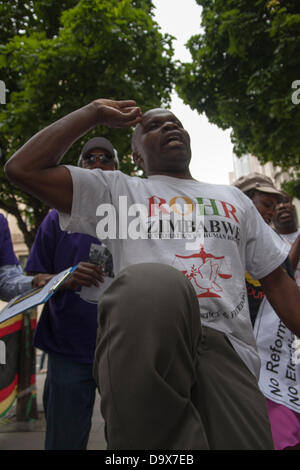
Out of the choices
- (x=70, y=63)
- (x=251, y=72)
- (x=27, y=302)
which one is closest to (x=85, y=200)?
(x=27, y=302)

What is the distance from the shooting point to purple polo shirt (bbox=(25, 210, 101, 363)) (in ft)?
7.17

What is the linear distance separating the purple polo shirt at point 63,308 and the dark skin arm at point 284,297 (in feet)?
3.58

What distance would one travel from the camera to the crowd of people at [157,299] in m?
0.83

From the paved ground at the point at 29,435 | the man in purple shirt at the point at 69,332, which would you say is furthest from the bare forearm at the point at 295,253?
the paved ground at the point at 29,435

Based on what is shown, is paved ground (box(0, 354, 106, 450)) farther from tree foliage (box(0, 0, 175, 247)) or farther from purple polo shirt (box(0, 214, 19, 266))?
tree foliage (box(0, 0, 175, 247))

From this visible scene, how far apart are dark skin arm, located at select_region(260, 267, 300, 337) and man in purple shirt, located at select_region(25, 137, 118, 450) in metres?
0.91

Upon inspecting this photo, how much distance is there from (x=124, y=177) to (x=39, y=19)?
5730 millimetres

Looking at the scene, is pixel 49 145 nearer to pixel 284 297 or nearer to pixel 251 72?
pixel 284 297

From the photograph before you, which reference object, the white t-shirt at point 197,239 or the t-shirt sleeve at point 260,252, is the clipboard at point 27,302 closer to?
the white t-shirt at point 197,239

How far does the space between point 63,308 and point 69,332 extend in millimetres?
155

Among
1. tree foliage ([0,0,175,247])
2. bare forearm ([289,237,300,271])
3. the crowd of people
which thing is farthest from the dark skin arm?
tree foliage ([0,0,175,247])

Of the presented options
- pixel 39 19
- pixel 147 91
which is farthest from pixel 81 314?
pixel 39 19

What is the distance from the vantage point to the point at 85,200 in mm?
1395
